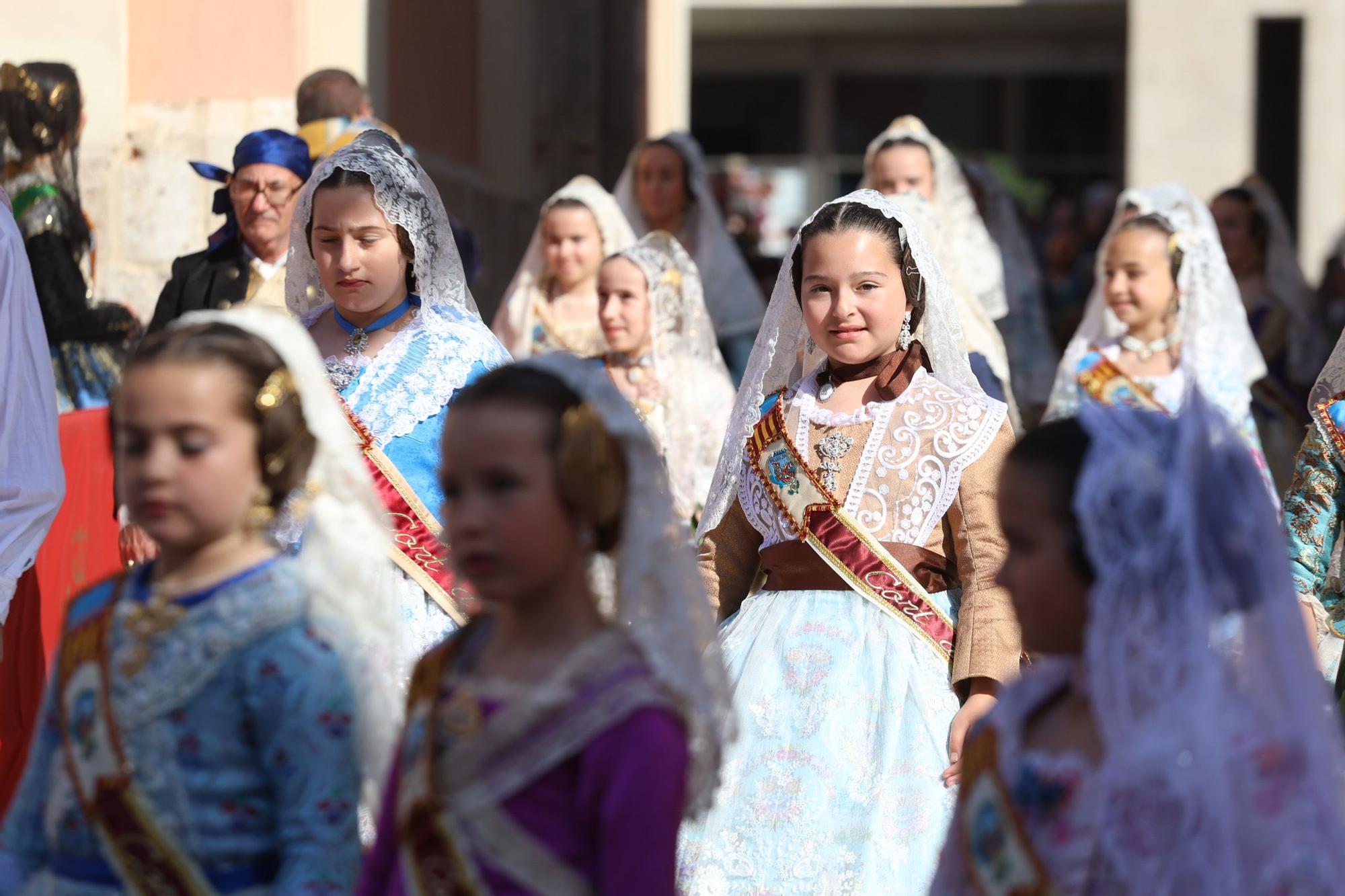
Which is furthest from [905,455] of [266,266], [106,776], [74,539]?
[74,539]

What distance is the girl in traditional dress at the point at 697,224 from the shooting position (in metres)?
Result: 8.13

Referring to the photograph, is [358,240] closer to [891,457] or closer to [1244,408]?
[891,457]

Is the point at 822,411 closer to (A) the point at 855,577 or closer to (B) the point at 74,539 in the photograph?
(A) the point at 855,577

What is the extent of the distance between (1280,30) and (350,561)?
12.7 metres

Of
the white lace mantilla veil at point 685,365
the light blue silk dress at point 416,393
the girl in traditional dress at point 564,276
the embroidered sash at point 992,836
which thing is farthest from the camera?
the girl in traditional dress at point 564,276

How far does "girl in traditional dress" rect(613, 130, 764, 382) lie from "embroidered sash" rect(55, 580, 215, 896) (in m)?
5.44

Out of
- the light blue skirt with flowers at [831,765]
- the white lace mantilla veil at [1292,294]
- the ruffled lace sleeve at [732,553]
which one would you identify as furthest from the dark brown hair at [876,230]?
the white lace mantilla veil at [1292,294]

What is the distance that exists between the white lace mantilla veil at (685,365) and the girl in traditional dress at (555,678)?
418cm

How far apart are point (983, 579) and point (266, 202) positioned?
9.39 ft

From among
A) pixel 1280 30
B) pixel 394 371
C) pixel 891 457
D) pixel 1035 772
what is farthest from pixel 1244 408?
pixel 1280 30

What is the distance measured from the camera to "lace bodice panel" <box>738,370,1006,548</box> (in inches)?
163

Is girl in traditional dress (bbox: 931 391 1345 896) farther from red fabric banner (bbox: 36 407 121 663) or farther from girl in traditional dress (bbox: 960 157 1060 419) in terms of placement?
girl in traditional dress (bbox: 960 157 1060 419)

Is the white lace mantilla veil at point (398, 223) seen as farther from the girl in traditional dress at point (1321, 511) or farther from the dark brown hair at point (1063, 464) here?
the dark brown hair at point (1063, 464)

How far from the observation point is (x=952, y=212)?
8.29 meters
